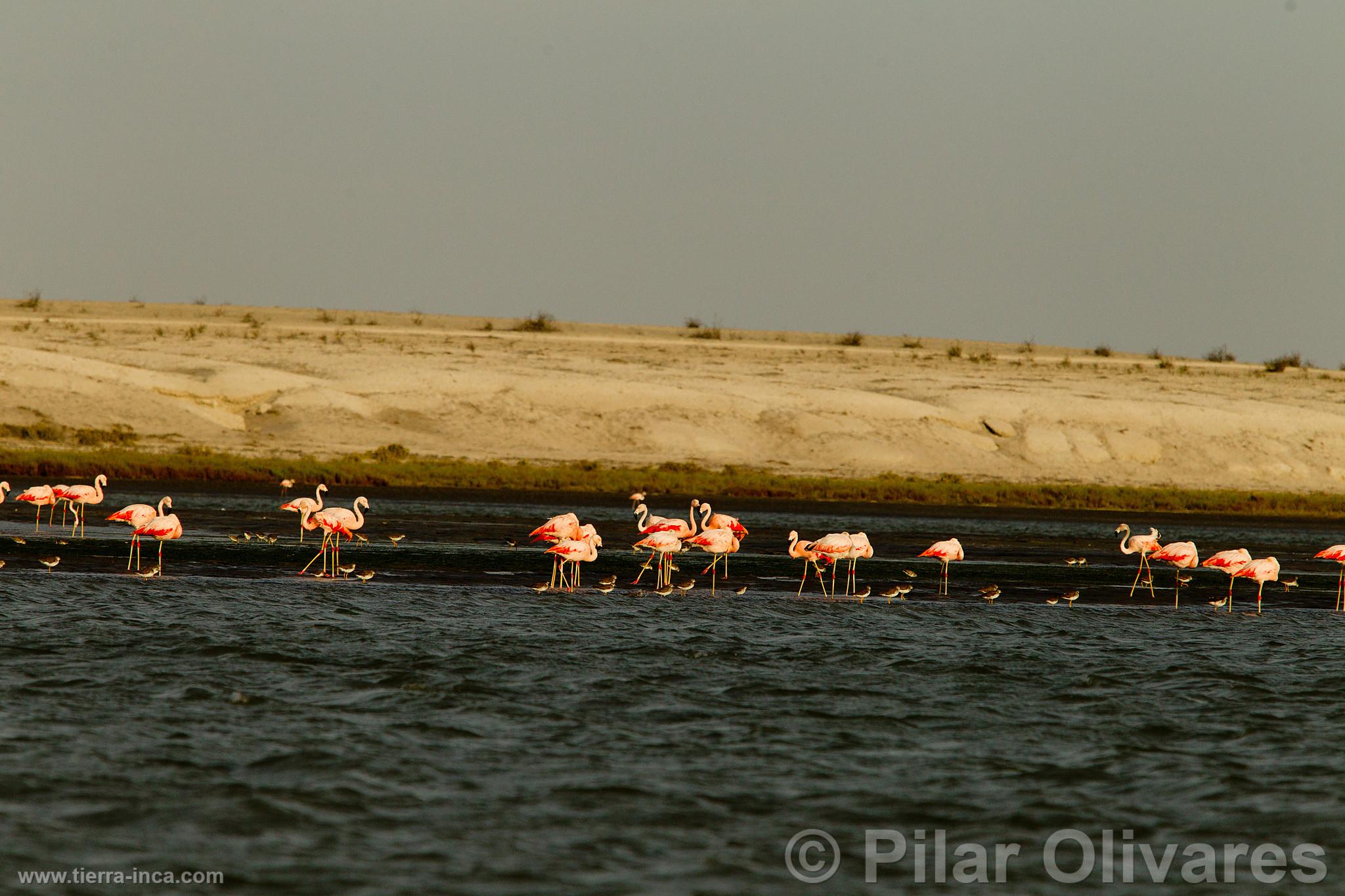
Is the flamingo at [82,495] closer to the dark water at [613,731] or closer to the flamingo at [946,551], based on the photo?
the dark water at [613,731]

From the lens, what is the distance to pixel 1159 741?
499 inches

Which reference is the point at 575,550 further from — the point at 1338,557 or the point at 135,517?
the point at 1338,557

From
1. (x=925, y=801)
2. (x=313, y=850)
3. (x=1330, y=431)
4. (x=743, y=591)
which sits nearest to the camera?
(x=313, y=850)

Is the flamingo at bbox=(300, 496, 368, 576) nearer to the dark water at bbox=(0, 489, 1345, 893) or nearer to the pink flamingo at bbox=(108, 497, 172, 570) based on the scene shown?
the dark water at bbox=(0, 489, 1345, 893)

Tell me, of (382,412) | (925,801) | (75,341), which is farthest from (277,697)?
(75,341)

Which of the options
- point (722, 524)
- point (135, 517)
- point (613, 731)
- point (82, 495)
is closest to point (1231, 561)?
point (722, 524)

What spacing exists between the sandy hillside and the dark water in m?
24.9

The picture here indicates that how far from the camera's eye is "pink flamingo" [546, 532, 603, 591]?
20125 millimetres

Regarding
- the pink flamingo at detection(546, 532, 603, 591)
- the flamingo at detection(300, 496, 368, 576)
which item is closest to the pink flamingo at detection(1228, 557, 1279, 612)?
the pink flamingo at detection(546, 532, 603, 591)

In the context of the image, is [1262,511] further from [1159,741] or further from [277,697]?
[277,697]

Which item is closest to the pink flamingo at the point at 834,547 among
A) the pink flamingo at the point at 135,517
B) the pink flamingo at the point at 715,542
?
the pink flamingo at the point at 715,542

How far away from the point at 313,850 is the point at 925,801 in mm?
4217

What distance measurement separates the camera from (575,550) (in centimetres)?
2023

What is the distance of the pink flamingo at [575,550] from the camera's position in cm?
2012
